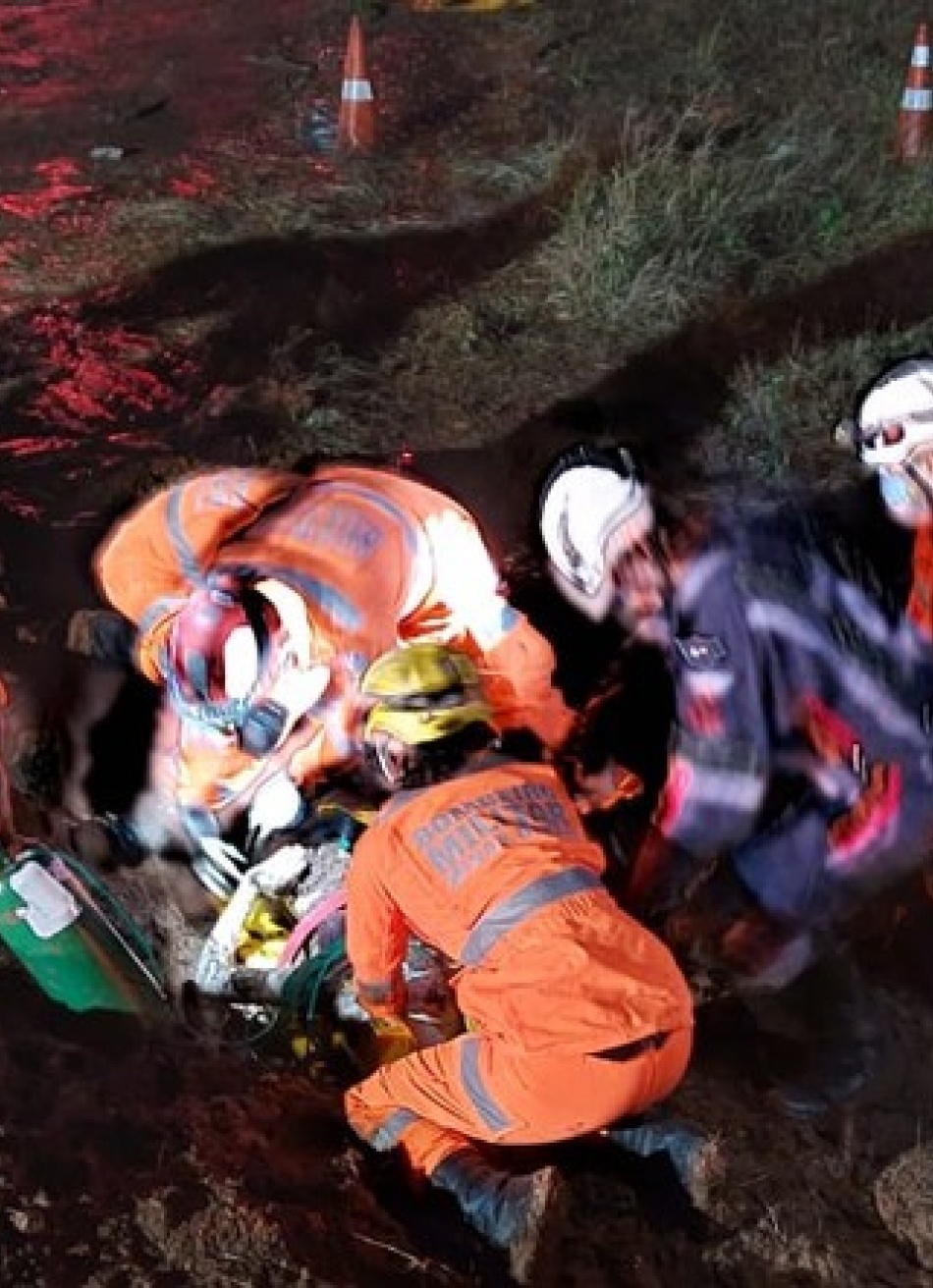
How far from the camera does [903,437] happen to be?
5062 mm

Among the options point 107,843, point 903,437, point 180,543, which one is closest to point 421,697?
point 180,543

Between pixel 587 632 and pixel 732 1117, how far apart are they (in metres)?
2.06

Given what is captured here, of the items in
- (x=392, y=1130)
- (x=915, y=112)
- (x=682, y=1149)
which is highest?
(x=915, y=112)

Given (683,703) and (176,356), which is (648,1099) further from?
(176,356)

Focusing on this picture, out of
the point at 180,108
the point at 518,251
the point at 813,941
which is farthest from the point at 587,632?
the point at 180,108

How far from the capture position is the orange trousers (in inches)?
146

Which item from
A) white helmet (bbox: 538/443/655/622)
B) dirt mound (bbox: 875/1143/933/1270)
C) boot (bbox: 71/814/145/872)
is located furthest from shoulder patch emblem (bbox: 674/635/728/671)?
boot (bbox: 71/814/145/872)

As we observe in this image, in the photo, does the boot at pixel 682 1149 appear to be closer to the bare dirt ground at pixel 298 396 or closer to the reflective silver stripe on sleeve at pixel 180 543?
the bare dirt ground at pixel 298 396

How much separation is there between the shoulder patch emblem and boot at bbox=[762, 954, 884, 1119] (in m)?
1.08

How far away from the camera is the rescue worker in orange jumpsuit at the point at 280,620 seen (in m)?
4.62

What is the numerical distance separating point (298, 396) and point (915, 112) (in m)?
4.31

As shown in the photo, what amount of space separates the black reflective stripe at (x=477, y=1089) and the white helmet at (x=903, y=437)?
2.08 m

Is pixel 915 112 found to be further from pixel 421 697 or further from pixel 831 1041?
pixel 421 697

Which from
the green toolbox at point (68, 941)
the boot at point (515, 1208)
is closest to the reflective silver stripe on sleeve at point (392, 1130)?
the boot at point (515, 1208)
